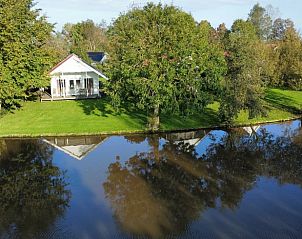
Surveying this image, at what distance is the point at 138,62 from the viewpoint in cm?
2523

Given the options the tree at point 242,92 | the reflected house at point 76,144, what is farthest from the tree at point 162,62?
the reflected house at point 76,144

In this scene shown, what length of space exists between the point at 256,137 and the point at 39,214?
A: 53.6 feet

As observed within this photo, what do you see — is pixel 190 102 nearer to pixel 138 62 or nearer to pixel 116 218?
pixel 138 62

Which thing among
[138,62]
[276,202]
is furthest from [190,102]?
[276,202]

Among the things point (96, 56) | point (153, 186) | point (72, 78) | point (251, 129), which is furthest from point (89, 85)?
point (96, 56)

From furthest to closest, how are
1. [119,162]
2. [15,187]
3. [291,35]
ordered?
[291,35]
[119,162]
[15,187]

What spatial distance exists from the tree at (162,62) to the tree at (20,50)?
10.3m

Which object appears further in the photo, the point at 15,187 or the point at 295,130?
the point at 295,130

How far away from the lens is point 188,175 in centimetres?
1839

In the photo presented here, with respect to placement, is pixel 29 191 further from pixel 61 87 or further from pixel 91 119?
pixel 61 87

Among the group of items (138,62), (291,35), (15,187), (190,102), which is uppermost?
(291,35)

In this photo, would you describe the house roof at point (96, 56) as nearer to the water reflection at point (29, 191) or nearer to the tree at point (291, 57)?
the tree at point (291, 57)

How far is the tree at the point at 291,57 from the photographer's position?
111 feet

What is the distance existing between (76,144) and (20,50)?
11.7 metres
